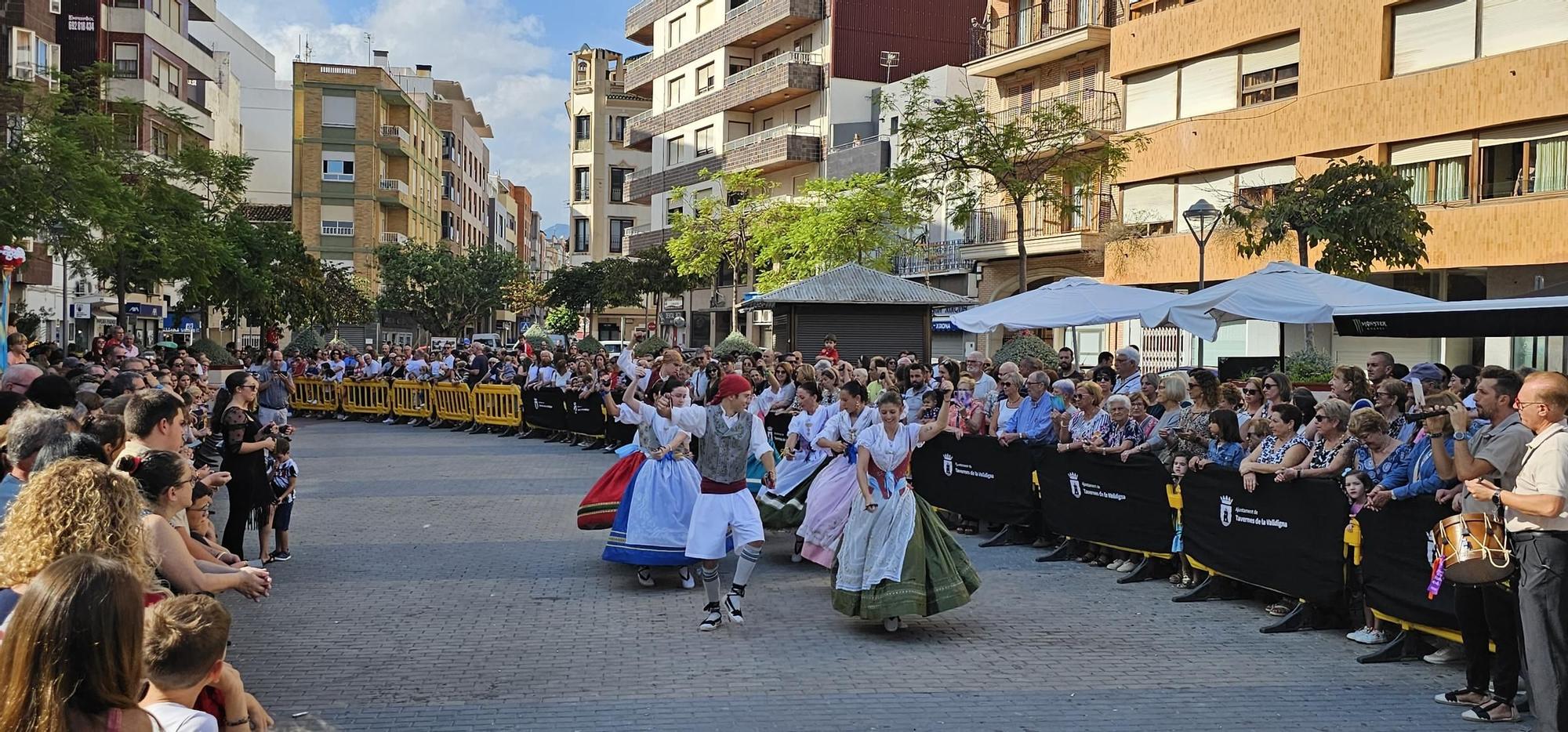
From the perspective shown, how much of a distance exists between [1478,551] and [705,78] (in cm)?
5314

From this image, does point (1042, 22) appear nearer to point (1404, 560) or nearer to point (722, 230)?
point (722, 230)

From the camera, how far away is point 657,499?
407 inches

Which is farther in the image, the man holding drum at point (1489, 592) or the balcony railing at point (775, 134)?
the balcony railing at point (775, 134)

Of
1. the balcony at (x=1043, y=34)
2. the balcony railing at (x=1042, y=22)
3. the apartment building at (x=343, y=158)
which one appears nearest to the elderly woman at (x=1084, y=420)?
the balcony at (x=1043, y=34)

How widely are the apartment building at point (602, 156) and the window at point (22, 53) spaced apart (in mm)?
43372

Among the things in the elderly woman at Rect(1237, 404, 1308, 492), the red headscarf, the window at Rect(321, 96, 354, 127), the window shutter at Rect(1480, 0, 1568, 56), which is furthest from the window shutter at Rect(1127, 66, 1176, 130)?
the window at Rect(321, 96, 354, 127)

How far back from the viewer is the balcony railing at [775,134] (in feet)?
164

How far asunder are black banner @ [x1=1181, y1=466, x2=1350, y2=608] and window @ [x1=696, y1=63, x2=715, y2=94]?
4854 centimetres

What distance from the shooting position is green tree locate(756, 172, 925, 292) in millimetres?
37688

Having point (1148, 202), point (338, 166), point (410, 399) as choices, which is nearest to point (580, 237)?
point (338, 166)

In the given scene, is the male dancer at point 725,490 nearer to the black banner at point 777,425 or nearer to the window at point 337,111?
the black banner at point 777,425

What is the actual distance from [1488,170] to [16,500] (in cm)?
2688

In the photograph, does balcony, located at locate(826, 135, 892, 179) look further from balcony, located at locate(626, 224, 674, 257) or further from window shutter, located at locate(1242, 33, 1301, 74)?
window shutter, located at locate(1242, 33, 1301, 74)

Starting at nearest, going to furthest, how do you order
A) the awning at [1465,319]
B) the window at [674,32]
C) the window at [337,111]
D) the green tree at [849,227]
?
the awning at [1465,319] < the green tree at [849,227] < the window at [674,32] < the window at [337,111]
